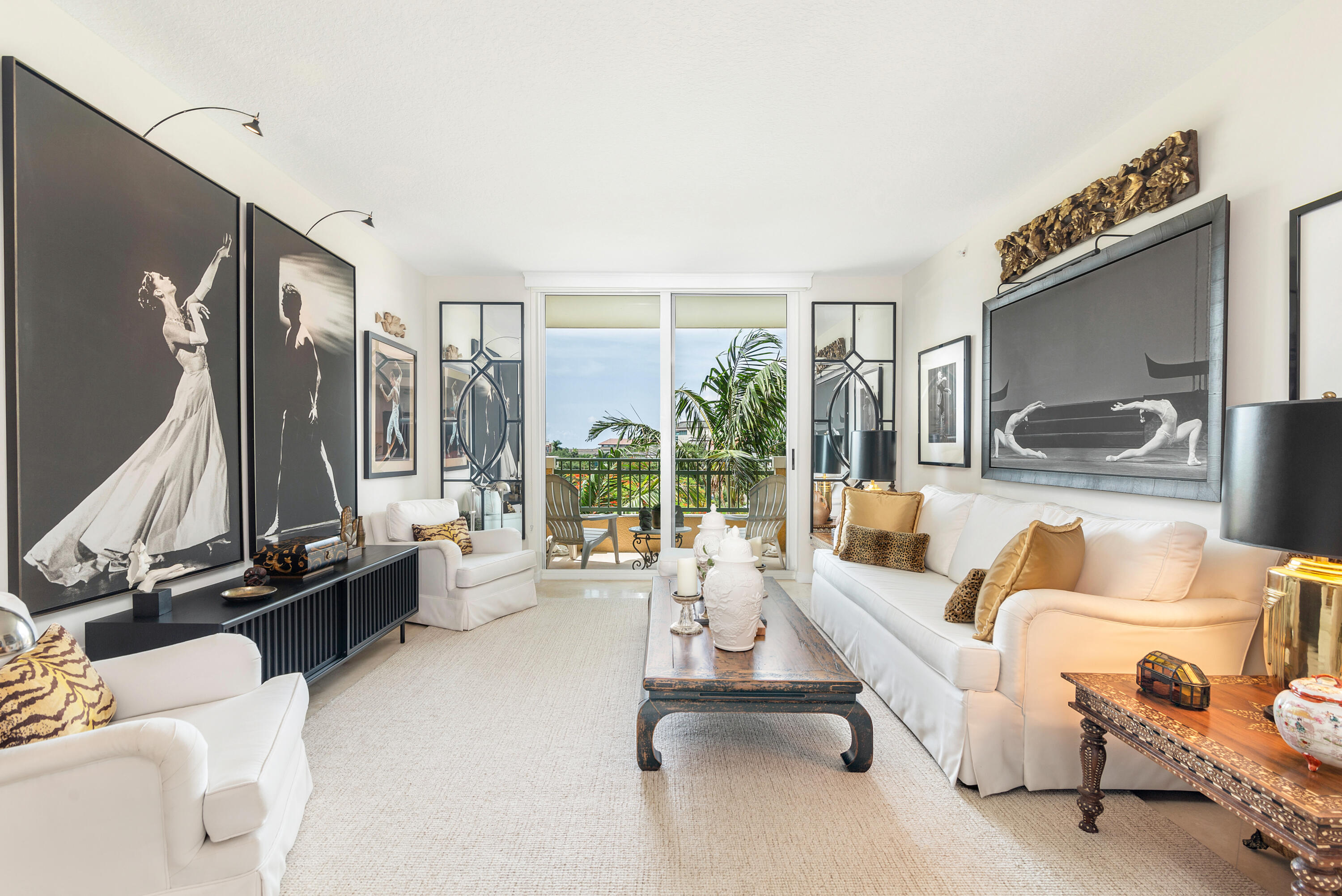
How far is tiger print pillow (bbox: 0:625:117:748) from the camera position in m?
1.39

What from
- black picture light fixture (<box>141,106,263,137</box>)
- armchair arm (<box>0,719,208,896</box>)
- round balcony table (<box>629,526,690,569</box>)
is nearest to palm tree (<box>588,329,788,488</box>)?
round balcony table (<box>629,526,690,569</box>)

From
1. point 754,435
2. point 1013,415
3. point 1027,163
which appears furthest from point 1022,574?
point 754,435

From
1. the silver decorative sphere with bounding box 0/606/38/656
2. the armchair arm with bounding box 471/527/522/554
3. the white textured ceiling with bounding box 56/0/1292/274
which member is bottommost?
the armchair arm with bounding box 471/527/522/554

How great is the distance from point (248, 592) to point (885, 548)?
3.13m

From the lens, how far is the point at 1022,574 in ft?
7.43

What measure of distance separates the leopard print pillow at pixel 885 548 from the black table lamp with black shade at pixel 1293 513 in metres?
1.82

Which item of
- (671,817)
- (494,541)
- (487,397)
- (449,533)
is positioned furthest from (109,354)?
(487,397)

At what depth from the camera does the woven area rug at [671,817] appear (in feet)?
5.54

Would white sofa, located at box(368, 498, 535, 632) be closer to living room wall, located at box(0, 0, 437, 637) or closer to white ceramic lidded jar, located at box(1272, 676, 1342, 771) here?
living room wall, located at box(0, 0, 437, 637)

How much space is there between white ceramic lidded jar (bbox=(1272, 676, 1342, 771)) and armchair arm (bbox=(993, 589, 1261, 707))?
2.13 feet

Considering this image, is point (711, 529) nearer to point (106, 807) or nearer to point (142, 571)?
point (142, 571)

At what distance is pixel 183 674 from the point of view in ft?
6.06

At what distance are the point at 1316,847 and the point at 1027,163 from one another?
2.98 m

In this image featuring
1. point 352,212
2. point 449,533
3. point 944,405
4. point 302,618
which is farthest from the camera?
point 944,405
